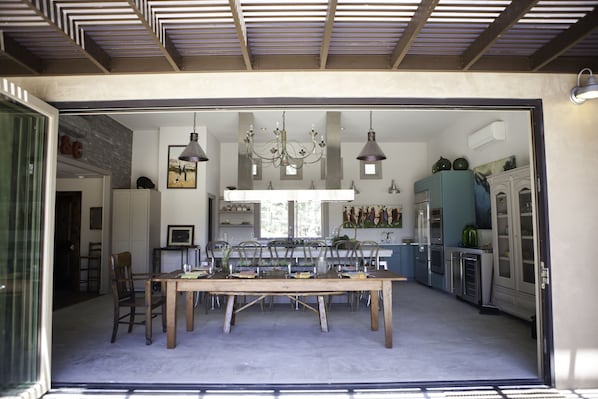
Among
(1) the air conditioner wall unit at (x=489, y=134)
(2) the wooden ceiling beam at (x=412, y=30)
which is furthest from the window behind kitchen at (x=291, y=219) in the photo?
(2) the wooden ceiling beam at (x=412, y=30)

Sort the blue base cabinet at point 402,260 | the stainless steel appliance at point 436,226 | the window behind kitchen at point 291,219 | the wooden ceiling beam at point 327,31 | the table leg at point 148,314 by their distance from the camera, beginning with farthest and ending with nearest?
1. the window behind kitchen at point 291,219
2. the blue base cabinet at point 402,260
3. the stainless steel appliance at point 436,226
4. the table leg at point 148,314
5. the wooden ceiling beam at point 327,31

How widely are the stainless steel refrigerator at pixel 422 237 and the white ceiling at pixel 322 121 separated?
148 centimetres

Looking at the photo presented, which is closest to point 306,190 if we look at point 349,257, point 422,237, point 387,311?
point 349,257

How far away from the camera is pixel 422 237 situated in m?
8.58

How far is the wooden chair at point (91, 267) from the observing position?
7.80 m

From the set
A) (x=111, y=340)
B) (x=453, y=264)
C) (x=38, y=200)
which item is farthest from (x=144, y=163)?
(x=453, y=264)

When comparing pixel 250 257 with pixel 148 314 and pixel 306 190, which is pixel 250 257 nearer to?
pixel 306 190

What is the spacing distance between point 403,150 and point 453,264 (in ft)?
12.2

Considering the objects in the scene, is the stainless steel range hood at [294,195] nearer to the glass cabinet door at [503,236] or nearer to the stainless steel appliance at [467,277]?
the glass cabinet door at [503,236]

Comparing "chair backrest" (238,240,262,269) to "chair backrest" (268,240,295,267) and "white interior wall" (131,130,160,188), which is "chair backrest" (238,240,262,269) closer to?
"chair backrest" (268,240,295,267)

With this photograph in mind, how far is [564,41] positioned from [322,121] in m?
5.30

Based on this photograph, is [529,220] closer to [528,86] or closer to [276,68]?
[528,86]

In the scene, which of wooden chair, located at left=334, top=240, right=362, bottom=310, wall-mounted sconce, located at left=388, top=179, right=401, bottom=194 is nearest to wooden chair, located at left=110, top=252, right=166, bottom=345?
wooden chair, located at left=334, top=240, right=362, bottom=310

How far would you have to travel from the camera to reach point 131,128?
27.9 ft
